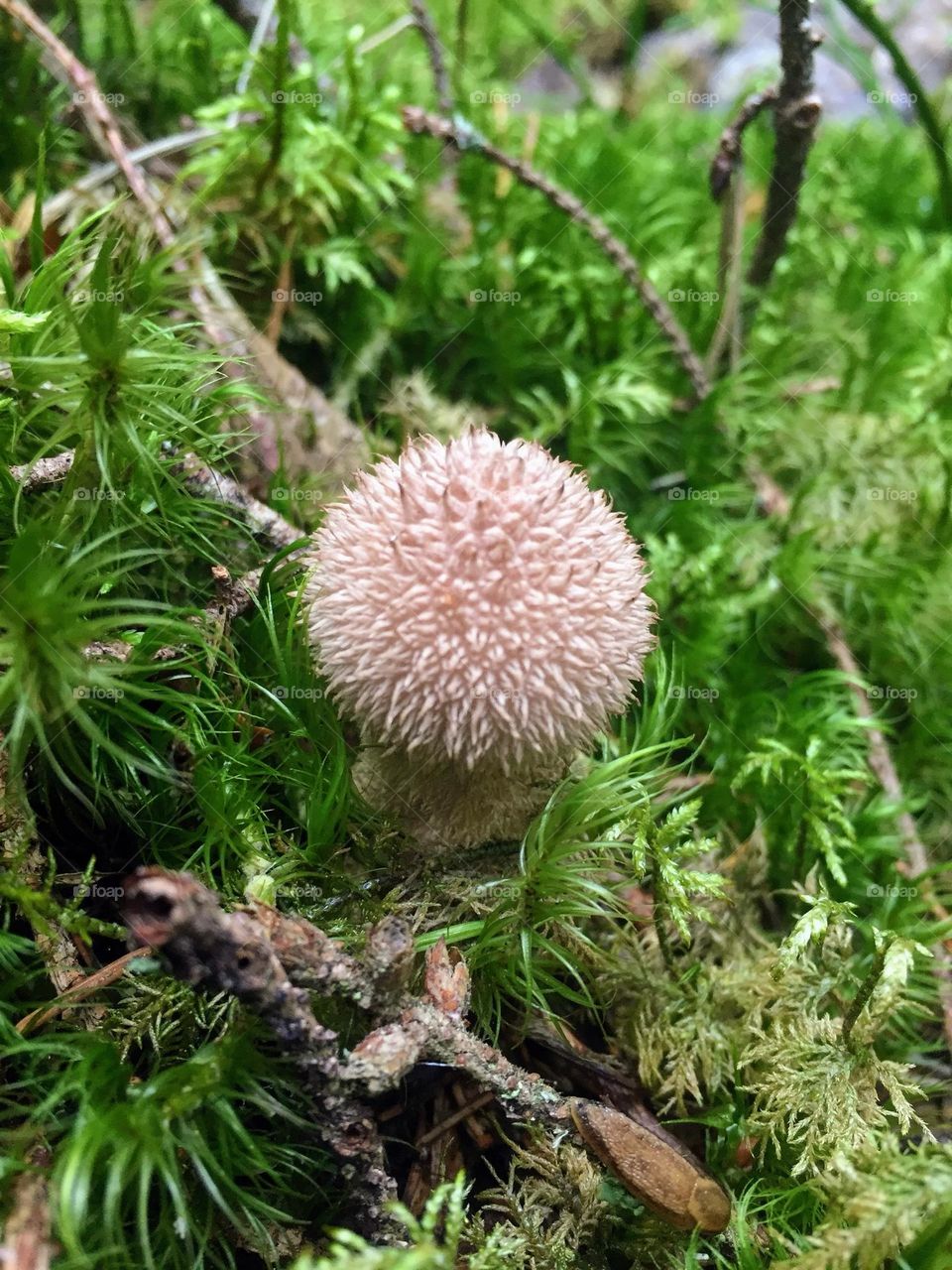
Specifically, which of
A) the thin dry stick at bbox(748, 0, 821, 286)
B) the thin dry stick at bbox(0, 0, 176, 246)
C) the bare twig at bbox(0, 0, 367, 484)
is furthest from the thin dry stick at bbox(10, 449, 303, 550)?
the thin dry stick at bbox(748, 0, 821, 286)

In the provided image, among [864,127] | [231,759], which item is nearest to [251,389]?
[231,759]

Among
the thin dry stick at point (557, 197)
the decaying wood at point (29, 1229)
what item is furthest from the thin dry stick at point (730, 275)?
the decaying wood at point (29, 1229)

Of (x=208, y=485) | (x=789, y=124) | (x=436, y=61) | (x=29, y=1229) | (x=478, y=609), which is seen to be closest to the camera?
(x=29, y=1229)

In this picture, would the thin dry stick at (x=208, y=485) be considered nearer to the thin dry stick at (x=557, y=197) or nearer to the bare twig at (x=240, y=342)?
the bare twig at (x=240, y=342)

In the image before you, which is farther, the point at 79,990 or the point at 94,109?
the point at 94,109

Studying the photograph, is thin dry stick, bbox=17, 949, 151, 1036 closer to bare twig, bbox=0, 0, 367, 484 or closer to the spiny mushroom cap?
the spiny mushroom cap

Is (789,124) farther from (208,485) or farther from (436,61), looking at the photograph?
(208,485)

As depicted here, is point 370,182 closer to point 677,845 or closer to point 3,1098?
point 677,845

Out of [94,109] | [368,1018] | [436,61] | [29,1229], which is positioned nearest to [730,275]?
[436,61]
